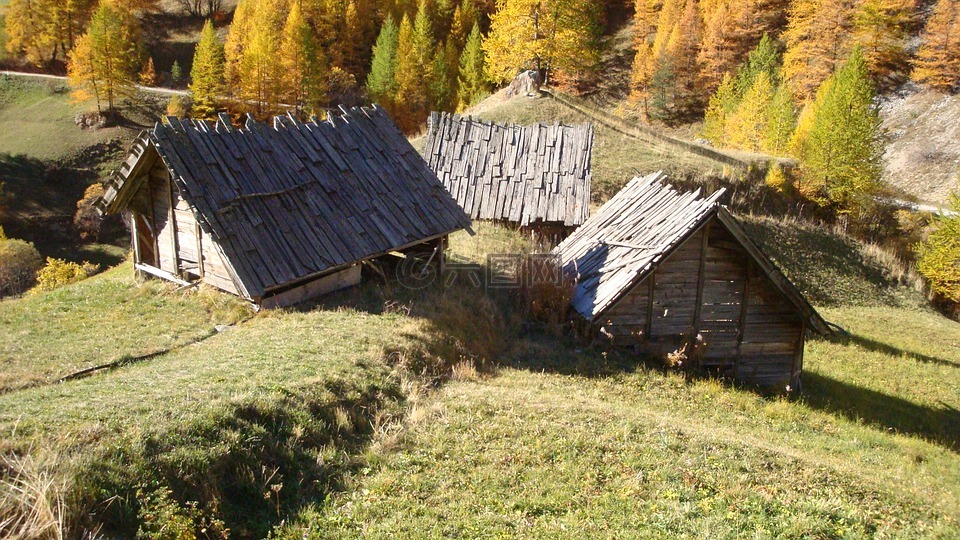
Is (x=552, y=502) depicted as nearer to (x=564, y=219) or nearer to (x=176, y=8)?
(x=564, y=219)

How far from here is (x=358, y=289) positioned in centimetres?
1470

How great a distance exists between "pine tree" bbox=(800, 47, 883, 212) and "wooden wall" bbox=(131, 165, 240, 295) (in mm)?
Result: 37966

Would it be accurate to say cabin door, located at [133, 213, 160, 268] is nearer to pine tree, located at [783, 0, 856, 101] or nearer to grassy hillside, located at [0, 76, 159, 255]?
grassy hillside, located at [0, 76, 159, 255]

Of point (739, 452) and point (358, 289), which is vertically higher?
point (358, 289)

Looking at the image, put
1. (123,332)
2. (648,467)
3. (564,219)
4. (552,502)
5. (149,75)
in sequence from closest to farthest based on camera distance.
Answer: (552,502)
(648,467)
(123,332)
(564,219)
(149,75)

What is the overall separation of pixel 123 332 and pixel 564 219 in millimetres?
14257

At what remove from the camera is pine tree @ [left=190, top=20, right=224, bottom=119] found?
54.4m

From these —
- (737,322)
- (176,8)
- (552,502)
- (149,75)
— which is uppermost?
(176,8)

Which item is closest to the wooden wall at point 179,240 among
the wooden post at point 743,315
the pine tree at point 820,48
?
the wooden post at point 743,315

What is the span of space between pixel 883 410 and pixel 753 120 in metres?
40.0

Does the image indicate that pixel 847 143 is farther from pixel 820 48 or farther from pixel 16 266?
pixel 16 266

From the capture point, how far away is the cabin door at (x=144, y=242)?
15.1m

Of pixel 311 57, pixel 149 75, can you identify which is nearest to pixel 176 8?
pixel 149 75

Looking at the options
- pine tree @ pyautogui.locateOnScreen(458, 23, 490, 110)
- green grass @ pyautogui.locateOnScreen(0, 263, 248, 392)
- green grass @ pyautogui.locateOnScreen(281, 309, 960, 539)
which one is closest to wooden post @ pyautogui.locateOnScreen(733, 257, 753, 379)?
green grass @ pyautogui.locateOnScreen(281, 309, 960, 539)
